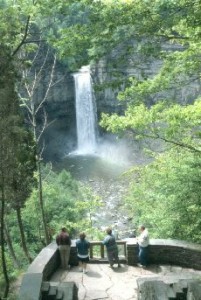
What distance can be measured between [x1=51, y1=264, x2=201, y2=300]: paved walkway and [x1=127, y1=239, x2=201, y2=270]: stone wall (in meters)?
0.17

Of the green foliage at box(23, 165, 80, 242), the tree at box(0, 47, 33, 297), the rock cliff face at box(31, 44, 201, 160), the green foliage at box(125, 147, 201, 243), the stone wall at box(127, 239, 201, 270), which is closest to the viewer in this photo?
the tree at box(0, 47, 33, 297)

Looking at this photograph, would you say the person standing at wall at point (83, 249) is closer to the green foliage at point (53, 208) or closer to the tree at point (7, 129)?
the tree at point (7, 129)

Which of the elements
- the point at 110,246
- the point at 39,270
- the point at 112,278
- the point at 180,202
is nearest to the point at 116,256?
the point at 110,246

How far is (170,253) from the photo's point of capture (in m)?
10.1

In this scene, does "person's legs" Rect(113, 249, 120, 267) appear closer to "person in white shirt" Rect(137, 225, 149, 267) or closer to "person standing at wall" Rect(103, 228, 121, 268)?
"person standing at wall" Rect(103, 228, 121, 268)

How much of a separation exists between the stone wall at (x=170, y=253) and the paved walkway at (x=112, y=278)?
0.17m

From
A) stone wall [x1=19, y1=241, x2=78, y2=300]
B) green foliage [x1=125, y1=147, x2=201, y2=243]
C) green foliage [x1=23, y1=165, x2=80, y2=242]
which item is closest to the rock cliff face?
green foliage [x1=23, y1=165, x2=80, y2=242]

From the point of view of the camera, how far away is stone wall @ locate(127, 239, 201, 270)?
9.77 meters

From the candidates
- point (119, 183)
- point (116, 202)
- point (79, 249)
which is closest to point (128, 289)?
point (79, 249)

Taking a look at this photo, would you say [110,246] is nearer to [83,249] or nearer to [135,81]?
[83,249]

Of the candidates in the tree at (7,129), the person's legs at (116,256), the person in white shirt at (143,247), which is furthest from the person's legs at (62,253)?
the person in white shirt at (143,247)

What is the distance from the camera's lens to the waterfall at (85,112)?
39.7 m

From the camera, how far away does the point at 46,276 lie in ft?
30.3

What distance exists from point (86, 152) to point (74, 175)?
6336 mm
